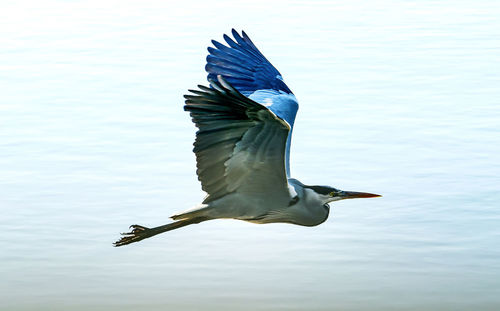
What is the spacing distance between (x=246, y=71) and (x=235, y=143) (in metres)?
2.79

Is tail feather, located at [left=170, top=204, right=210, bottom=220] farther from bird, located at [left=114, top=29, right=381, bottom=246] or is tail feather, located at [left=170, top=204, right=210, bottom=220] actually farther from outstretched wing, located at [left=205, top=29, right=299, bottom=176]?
Answer: outstretched wing, located at [left=205, top=29, right=299, bottom=176]

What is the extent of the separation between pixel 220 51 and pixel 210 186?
2.42 metres

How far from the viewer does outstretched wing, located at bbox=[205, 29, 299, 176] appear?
10.7 meters

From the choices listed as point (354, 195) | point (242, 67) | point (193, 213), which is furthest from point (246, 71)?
point (193, 213)

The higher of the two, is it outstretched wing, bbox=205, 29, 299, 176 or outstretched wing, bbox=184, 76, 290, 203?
outstretched wing, bbox=205, 29, 299, 176

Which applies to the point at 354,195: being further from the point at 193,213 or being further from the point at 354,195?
the point at 193,213

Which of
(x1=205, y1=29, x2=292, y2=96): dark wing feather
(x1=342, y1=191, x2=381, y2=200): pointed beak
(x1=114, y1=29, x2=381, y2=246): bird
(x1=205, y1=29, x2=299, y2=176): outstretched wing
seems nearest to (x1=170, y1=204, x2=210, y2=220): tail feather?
(x1=114, y1=29, x2=381, y2=246): bird

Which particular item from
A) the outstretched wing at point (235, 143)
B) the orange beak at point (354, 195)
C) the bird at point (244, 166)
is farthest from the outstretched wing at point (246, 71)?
the outstretched wing at point (235, 143)

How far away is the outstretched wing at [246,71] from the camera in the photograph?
10.7 m

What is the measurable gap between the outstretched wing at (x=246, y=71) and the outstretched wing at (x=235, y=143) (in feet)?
5.78

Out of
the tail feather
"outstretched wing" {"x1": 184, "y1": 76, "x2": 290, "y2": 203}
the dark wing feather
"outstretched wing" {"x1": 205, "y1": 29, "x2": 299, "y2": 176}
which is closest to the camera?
"outstretched wing" {"x1": 184, "y1": 76, "x2": 290, "y2": 203}

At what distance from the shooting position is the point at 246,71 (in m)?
11.1

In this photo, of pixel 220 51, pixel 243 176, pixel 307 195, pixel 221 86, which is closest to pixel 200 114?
pixel 221 86

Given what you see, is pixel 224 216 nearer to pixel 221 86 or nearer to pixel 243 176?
pixel 243 176
